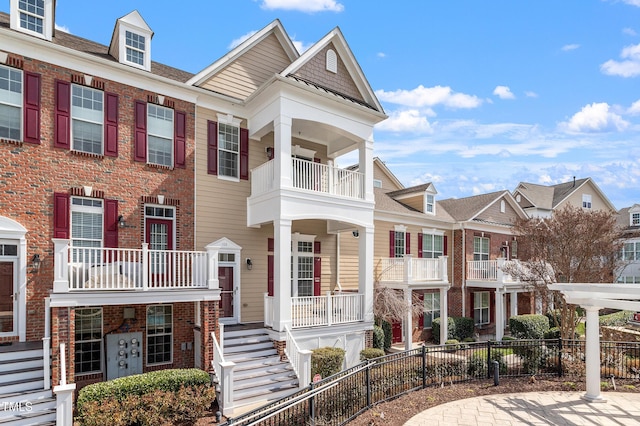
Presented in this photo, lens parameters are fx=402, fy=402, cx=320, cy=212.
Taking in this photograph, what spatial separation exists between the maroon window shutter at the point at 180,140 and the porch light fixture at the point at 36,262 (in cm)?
449

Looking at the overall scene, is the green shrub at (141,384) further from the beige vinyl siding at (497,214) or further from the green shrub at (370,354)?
the beige vinyl siding at (497,214)

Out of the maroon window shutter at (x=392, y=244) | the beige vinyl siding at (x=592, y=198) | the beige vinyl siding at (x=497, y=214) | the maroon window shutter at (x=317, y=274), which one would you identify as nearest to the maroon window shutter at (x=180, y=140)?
the maroon window shutter at (x=317, y=274)

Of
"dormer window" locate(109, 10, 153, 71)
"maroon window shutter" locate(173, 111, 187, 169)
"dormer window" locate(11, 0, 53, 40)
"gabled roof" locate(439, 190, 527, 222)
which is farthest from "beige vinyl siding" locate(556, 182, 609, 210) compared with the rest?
"dormer window" locate(11, 0, 53, 40)

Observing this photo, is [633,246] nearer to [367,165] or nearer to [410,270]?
[410,270]

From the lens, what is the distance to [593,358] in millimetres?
10008

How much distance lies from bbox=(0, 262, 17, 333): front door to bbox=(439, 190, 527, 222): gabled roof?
2022 cm

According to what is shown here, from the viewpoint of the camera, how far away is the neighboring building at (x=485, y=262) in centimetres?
2136

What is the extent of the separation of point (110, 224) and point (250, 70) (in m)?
7.37

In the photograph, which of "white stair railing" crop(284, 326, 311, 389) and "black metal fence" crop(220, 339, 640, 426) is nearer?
"black metal fence" crop(220, 339, 640, 426)

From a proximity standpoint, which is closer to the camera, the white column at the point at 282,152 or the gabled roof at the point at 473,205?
the white column at the point at 282,152

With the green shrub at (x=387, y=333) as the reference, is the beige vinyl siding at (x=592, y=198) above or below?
above

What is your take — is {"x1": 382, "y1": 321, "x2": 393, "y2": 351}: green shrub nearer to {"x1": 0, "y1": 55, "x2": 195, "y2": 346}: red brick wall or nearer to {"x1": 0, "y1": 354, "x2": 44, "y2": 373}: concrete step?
{"x1": 0, "y1": 55, "x2": 195, "y2": 346}: red brick wall

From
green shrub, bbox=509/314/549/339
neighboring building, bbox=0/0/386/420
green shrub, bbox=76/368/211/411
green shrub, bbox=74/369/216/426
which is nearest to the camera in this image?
green shrub, bbox=74/369/216/426

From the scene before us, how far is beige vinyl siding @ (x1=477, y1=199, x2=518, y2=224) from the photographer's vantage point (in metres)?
23.9
